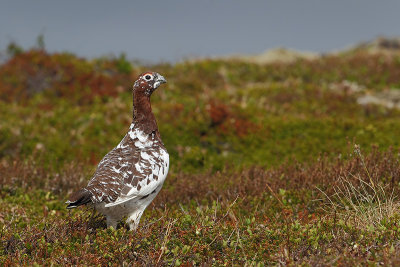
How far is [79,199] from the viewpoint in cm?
471

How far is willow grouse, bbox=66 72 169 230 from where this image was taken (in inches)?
196

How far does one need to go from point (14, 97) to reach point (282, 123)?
10675 millimetres

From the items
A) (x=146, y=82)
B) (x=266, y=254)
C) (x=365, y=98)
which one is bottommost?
(x=365, y=98)

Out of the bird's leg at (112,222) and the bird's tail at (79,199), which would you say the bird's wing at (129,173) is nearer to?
the bird's tail at (79,199)

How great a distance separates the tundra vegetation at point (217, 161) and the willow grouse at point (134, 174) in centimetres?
27

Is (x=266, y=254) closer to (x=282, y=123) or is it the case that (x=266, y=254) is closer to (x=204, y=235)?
(x=204, y=235)

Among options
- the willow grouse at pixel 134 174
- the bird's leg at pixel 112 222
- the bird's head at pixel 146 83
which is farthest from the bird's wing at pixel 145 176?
the bird's head at pixel 146 83

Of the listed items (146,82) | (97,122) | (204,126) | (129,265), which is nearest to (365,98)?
(204,126)

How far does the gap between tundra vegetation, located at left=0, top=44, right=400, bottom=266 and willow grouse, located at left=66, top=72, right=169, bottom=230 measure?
27 centimetres

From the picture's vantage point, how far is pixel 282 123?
12484 mm

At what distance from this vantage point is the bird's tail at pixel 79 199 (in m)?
4.68

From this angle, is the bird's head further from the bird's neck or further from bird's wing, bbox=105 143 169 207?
bird's wing, bbox=105 143 169 207

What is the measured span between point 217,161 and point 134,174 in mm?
5539

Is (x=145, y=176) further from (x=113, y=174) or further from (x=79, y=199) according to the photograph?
(x=79, y=199)
